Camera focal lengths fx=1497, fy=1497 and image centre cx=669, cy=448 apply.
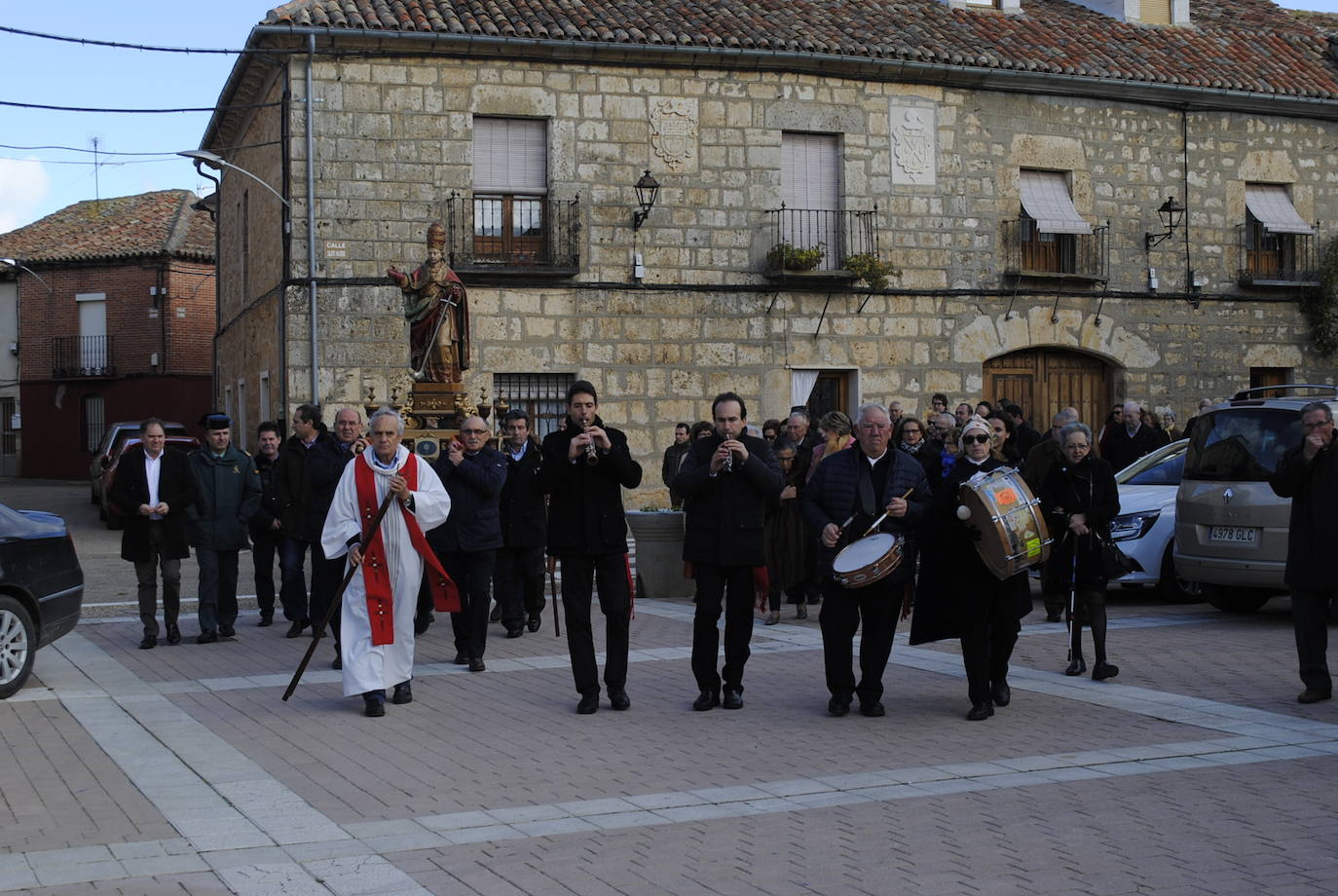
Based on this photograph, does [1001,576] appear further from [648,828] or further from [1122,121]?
[1122,121]

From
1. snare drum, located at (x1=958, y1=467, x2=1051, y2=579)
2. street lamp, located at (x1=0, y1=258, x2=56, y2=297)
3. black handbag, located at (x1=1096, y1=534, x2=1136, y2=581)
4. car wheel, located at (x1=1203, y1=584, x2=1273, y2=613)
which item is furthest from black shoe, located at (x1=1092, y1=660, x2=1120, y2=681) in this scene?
street lamp, located at (x1=0, y1=258, x2=56, y2=297)

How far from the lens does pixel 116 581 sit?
1692 centimetres

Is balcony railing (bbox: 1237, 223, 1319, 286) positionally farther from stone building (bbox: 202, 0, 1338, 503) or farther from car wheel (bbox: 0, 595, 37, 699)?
car wheel (bbox: 0, 595, 37, 699)

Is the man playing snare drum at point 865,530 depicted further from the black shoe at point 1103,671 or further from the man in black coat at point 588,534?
the black shoe at point 1103,671

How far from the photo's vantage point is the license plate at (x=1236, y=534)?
12109 millimetres

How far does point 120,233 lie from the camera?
4538 cm

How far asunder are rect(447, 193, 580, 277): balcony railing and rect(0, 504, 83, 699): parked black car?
11859 millimetres

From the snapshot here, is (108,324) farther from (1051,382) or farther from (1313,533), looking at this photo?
(1313,533)

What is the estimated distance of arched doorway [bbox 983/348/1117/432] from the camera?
80.9ft

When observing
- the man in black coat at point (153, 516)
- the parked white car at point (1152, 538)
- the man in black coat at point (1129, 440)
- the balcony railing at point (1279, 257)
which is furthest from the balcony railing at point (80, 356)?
the parked white car at point (1152, 538)

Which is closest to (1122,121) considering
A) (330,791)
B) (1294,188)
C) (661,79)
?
(1294,188)

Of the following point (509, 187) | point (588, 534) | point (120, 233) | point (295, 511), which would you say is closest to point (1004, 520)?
point (588, 534)

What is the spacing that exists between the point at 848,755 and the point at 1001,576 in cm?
152

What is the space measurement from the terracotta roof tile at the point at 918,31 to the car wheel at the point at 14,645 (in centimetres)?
1299
